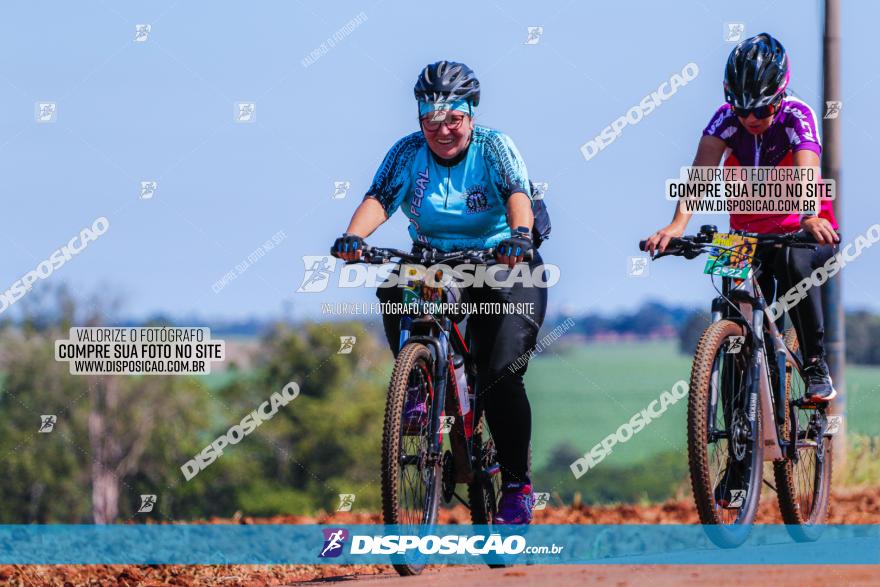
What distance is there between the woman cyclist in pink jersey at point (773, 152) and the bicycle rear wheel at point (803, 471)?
5.9 inches

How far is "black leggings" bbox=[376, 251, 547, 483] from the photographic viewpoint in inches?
295

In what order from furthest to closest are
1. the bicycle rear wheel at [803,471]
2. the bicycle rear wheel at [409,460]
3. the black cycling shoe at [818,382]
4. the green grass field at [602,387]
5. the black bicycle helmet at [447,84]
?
the green grass field at [602,387] < the bicycle rear wheel at [803,471] < the black cycling shoe at [818,382] < the black bicycle helmet at [447,84] < the bicycle rear wheel at [409,460]

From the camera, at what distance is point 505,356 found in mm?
7527

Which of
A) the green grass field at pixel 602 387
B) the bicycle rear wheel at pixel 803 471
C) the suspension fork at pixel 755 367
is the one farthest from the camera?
the green grass field at pixel 602 387

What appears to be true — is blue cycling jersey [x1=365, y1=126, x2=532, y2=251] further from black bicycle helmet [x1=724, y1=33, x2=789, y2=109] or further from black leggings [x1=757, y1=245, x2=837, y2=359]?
black leggings [x1=757, y1=245, x2=837, y2=359]

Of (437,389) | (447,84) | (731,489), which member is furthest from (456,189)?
(731,489)

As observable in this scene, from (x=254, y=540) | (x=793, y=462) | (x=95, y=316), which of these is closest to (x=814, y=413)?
(x=793, y=462)

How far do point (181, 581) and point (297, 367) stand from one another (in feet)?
206

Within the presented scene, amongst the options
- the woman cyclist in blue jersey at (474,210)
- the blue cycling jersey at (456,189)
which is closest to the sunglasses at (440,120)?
the woman cyclist in blue jersey at (474,210)

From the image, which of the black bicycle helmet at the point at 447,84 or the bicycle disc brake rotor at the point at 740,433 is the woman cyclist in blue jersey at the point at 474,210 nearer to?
the black bicycle helmet at the point at 447,84

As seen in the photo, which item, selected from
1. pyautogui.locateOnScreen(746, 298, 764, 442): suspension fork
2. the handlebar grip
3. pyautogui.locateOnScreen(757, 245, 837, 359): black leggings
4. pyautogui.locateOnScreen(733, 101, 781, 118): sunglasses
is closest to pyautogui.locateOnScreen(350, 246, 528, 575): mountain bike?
the handlebar grip

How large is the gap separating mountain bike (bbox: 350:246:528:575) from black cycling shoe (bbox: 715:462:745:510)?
1.19 metres

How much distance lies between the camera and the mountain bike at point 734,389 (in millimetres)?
7156

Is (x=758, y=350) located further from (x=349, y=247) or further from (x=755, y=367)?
(x=349, y=247)
